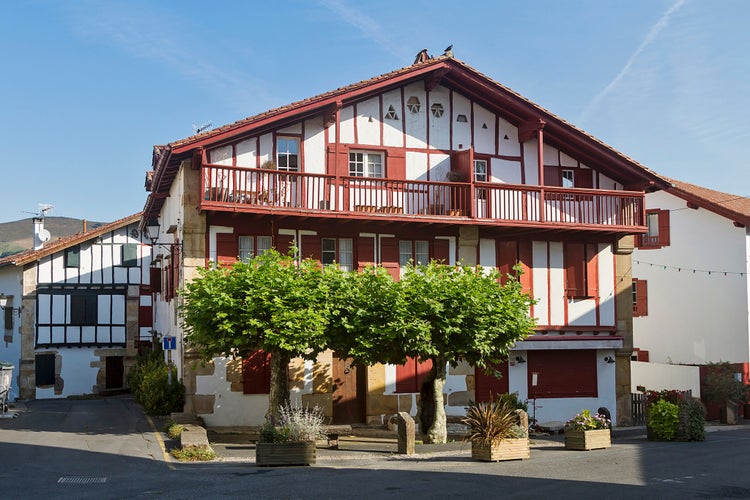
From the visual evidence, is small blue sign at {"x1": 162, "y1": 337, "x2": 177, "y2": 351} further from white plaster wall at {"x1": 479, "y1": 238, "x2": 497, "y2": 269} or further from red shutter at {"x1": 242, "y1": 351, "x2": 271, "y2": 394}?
white plaster wall at {"x1": 479, "y1": 238, "x2": 497, "y2": 269}

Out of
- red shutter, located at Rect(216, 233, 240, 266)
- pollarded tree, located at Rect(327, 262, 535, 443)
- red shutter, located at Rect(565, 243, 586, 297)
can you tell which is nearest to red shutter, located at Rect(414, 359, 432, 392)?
pollarded tree, located at Rect(327, 262, 535, 443)

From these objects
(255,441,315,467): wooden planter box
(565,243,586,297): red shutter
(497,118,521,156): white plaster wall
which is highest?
(497,118,521,156): white plaster wall

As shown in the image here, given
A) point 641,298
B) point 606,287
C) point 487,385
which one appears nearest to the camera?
point 487,385

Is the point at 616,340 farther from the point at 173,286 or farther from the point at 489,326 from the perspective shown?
the point at 173,286

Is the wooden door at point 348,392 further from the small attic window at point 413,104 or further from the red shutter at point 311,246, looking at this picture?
the small attic window at point 413,104

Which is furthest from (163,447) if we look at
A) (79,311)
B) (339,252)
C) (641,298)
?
(641,298)

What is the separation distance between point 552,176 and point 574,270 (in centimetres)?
272

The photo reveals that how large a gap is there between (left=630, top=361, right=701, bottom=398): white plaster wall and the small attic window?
42.4 ft

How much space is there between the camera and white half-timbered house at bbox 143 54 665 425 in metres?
21.0

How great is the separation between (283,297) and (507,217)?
773cm

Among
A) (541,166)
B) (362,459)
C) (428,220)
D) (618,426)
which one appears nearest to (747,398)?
(618,426)

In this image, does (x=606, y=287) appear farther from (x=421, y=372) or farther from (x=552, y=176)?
(x=421, y=372)

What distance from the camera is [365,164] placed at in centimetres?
2281

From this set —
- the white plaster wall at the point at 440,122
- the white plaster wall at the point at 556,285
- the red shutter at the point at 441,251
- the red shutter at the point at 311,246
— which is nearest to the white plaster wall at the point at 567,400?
the white plaster wall at the point at 556,285
